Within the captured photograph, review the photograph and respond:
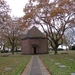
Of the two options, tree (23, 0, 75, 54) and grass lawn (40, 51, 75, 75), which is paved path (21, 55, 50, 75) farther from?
tree (23, 0, 75, 54)

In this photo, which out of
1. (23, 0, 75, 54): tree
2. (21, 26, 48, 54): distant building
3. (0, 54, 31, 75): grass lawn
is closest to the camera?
(0, 54, 31, 75): grass lawn

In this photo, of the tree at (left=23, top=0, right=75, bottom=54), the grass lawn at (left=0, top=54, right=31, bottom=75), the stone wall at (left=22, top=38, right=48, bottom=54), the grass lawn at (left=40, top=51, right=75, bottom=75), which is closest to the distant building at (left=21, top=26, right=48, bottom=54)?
the stone wall at (left=22, top=38, right=48, bottom=54)

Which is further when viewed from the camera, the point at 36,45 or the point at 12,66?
the point at 36,45

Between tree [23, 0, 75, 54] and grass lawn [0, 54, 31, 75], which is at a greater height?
tree [23, 0, 75, 54]

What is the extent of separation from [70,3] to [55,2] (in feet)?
19.8

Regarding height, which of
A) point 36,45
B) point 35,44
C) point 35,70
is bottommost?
point 35,70

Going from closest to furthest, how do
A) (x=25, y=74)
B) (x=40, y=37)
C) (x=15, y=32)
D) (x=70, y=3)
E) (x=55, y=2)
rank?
(x=25, y=74), (x=70, y=3), (x=55, y=2), (x=40, y=37), (x=15, y=32)

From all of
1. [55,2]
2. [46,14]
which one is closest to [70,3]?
[55,2]

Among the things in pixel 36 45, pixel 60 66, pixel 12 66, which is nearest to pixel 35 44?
pixel 36 45

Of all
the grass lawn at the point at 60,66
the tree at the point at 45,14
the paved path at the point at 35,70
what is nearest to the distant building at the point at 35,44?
the tree at the point at 45,14

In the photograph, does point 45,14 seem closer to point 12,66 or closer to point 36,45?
point 36,45

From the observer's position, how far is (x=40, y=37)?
55.1 m

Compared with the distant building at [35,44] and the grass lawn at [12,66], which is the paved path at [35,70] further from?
the distant building at [35,44]

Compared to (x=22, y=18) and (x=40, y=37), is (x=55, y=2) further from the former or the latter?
(x=40, y=37)
